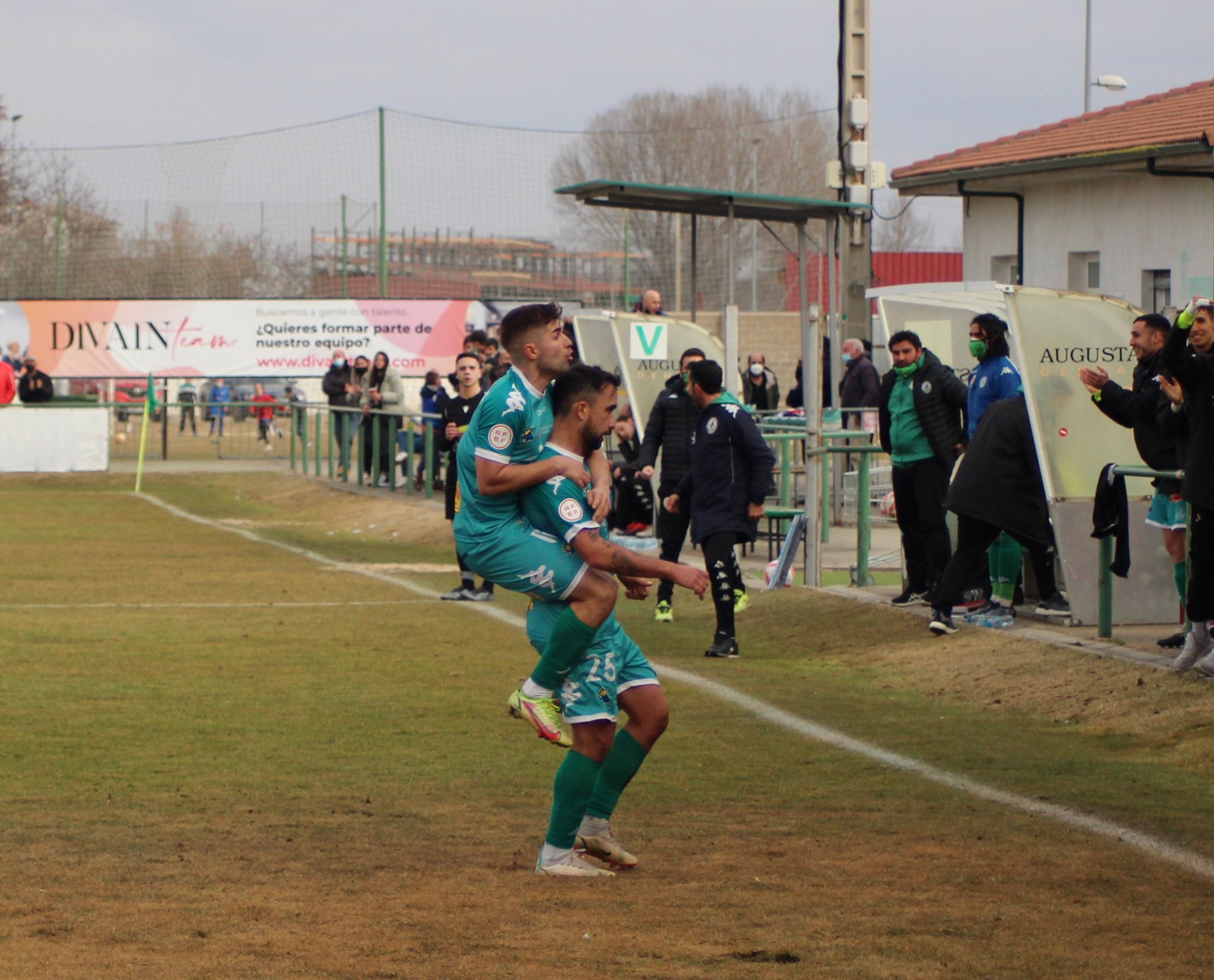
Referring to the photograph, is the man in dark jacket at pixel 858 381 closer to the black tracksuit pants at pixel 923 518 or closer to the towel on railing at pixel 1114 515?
the black tracksuit pants at pixel 923 518

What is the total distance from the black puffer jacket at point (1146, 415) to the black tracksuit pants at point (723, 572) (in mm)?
2508

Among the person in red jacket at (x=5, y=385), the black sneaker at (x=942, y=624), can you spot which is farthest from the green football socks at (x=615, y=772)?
the person in red jacket at (x=5, y=385)

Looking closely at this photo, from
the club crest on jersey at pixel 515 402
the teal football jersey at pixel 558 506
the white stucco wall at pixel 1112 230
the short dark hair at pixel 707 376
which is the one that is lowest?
the teal football jersey at pixel 558 506

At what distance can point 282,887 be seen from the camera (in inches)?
216

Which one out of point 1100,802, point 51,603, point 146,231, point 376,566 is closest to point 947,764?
point 1100,802

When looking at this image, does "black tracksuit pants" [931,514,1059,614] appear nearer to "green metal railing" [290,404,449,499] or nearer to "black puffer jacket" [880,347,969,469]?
"black puffer jacket" [880,347,969,469]

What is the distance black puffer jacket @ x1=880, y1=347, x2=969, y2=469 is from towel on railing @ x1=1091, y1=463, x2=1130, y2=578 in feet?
6.74

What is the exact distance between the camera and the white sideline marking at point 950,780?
604 centimetres

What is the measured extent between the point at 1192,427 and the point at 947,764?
212 cm

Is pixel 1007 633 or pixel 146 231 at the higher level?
pixel 146 231

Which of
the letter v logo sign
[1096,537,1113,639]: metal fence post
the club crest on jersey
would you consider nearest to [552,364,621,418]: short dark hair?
the club crest on jersey

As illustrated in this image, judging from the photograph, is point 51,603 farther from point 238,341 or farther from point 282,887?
point 238,341

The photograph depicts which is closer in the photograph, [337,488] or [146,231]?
[337,488]

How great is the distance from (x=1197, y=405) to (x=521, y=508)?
402cm
